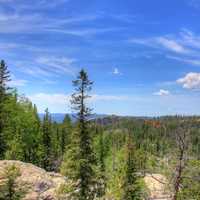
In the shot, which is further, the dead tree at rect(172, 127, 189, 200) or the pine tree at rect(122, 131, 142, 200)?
the pine tree at rect(122, 131, 142, 200)

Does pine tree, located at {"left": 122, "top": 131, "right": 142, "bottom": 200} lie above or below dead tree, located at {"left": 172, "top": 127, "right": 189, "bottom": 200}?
below

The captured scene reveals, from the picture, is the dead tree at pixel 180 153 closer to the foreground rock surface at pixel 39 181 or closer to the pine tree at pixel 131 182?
the foreground rock surface at pixel 39 181

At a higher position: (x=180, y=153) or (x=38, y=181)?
(x=180, y=153)

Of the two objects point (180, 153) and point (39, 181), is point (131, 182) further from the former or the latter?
point (180, 153)

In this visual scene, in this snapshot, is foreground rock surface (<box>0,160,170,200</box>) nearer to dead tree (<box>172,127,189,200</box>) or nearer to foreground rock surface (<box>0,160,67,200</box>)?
foreground rock surface (<box>0,160,67,200</box>)

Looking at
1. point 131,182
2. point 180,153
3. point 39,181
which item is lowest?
point 39,181

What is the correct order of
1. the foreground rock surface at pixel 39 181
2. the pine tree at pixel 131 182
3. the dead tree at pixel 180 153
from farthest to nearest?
the pine tree at pixel 131 182 < the foreground rock surface at pixel 39 181 < the dead tree at pixel 180 153

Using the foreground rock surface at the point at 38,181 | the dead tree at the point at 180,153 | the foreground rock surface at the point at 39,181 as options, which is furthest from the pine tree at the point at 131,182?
the dead tree at the point at 180,153

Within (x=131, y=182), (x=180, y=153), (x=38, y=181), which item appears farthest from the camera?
(x=38, y=181)

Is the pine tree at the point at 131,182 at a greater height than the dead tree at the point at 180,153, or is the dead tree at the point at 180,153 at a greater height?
the dead tree at the point at 180,153

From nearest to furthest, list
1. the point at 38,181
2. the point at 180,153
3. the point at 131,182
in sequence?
1. the point at 180,153
2. the point at 131,182
3. the point at 38,181

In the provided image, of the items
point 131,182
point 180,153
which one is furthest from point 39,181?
point 180,153

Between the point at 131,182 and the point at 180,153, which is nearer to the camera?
the point at 180,153

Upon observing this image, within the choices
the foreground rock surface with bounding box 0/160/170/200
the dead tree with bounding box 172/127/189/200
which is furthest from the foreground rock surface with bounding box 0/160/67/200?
the dead tree with bounding box 172/127/189/200
